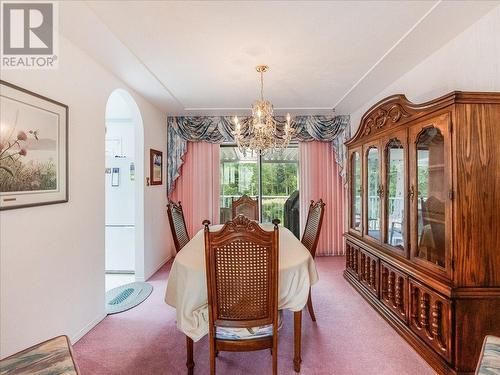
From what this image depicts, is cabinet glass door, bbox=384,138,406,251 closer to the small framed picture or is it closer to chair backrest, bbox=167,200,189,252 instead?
chair backrest, bbox=167,200,189,252

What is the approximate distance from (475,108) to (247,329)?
201cm

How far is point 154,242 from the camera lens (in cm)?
376

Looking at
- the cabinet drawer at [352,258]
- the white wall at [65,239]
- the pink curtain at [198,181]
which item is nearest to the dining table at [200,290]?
the white wall at [65,239]

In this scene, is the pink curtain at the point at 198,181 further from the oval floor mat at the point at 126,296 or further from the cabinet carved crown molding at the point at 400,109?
the cabinet carved crown molding at the point at 400,109

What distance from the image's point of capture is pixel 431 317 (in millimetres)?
1849

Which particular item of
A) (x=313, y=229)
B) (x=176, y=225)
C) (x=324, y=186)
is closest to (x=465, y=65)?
(x=313, y=229)

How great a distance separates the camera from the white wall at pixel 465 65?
1794mm

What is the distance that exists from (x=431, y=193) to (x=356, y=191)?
1.26 m

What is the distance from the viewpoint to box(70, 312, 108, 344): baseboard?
210 centimetres

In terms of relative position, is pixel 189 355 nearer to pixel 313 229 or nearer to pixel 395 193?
pixel 313 229

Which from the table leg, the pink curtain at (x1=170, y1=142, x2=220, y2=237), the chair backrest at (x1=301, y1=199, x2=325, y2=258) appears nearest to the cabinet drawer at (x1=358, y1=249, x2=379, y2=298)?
the chair backrest at (x1=301, y1=199, x2=325, y2=258)

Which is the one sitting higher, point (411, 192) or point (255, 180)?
point (255, 180)

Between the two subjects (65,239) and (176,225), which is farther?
(176,225)

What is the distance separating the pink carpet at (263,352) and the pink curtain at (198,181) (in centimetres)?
198
